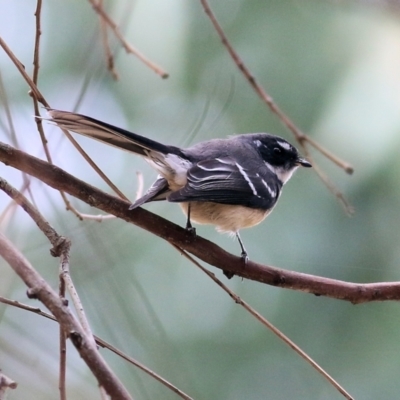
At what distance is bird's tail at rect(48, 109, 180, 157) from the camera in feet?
4.46

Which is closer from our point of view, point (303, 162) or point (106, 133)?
point (106, 133)

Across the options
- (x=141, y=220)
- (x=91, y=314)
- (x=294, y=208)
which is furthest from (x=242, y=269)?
(x=294, y=208)

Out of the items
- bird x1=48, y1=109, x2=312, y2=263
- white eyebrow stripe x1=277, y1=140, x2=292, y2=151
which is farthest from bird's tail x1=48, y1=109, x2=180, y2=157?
white eyebrow stripe x1=277, y1=140, x2=292, y2=151

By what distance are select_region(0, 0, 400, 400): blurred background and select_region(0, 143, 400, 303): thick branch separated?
0.28 m

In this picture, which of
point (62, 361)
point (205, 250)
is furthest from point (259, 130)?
point (62, 361)

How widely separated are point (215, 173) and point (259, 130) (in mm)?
1132

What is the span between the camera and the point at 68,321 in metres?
0.86

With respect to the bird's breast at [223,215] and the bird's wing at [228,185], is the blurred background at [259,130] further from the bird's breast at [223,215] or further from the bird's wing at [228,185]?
the bird's breast at [223,215]

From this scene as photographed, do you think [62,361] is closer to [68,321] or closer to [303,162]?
[68,321]

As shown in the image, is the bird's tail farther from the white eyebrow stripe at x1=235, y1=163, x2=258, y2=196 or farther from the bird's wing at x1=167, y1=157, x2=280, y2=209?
the white eyebrow stripe at x1=235, y1=163, x2=258, y2=196

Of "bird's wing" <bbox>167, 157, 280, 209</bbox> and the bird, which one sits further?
"bird's wing" <bbox>167, 157, 280, 209</bbox>

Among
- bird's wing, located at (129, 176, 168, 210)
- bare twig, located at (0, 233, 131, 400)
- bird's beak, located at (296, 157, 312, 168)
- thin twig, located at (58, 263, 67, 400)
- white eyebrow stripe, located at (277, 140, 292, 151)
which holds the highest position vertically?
white eyebrow stripe, located at (277, 140, 292, 151)

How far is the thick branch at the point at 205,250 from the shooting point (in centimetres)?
139

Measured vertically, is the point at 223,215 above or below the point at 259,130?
below
